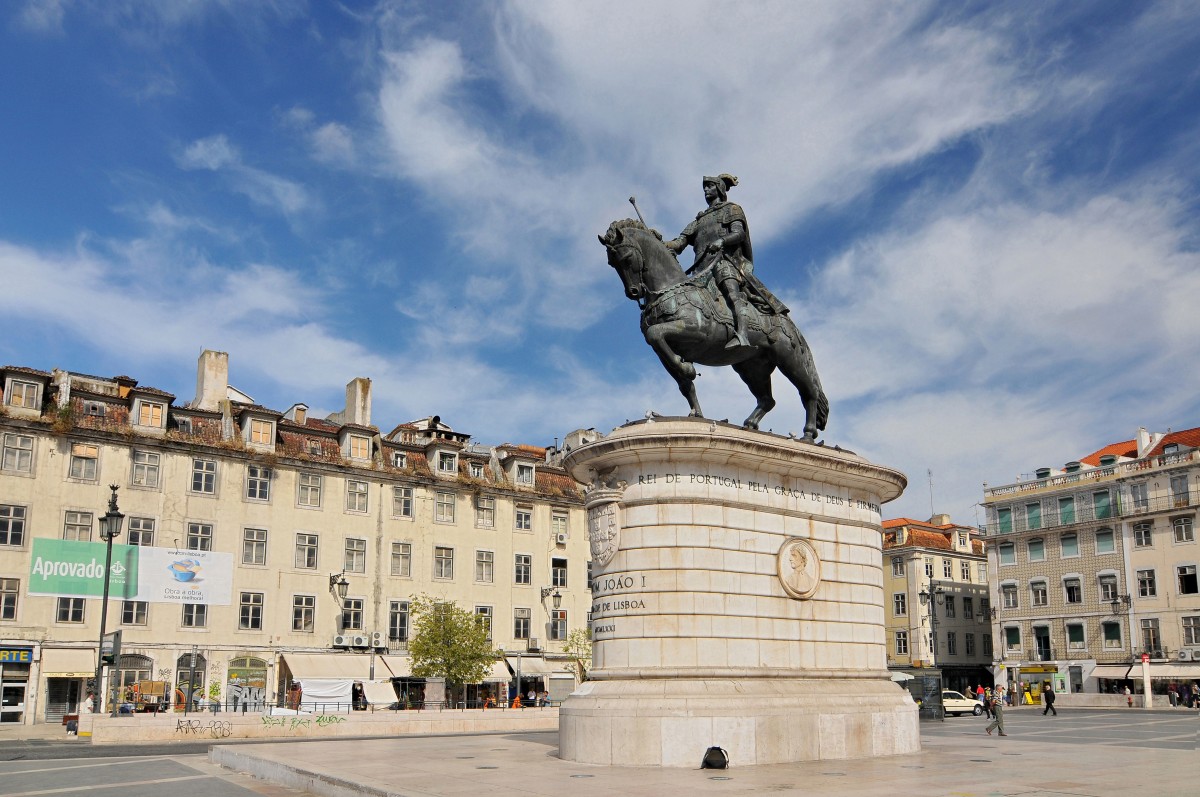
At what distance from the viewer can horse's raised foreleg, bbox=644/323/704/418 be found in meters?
21.5

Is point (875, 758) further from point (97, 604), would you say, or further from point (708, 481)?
point (97, 604)

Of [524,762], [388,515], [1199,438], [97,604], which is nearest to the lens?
[524,762]

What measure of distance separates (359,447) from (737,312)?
3743cm

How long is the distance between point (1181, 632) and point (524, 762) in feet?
187

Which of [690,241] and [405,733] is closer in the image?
[690,241]

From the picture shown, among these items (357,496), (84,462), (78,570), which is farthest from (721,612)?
(357,496)

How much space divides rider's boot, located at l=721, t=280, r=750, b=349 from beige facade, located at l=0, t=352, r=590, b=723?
115ft

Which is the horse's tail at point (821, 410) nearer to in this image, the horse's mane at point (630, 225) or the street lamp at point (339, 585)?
the horse's mane at point (630, 225)

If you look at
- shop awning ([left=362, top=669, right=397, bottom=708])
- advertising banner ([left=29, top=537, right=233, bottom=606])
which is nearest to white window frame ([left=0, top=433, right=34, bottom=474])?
advertising banner ([left=29, top=537, right=233, bottom=606])

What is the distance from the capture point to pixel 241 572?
1975 inches

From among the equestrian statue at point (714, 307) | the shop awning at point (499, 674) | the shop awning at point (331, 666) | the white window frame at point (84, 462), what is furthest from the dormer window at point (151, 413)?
the equestrian statue at point (714, 307)

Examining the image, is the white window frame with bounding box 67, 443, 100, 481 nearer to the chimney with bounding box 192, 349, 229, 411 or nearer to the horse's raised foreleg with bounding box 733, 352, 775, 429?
the chimney with bounding box 192, 349, 229, 411

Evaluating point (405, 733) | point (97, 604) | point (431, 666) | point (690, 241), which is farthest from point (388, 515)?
point (690, 241)

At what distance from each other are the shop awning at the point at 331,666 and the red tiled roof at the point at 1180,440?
50681mm
